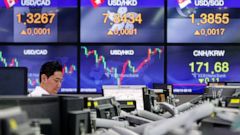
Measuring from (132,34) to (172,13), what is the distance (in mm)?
714

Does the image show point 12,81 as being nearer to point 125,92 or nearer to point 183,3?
point 125,92

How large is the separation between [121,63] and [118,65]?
Answer: 57mm

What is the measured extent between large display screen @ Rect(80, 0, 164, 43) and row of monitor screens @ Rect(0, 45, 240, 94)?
0.17 metres

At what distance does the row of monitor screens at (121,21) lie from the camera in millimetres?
8031

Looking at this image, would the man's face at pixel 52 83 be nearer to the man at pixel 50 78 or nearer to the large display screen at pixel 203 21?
the man at pixel 50 78

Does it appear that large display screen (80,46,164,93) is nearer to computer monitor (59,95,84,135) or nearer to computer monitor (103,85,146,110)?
computer monitor (103,85,146,110)

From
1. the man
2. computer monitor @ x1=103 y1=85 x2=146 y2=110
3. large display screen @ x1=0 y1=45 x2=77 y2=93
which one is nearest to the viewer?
the man

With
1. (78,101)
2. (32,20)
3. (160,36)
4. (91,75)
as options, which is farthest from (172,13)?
(78,101)

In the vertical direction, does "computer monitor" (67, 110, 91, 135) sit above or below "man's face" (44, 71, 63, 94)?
below

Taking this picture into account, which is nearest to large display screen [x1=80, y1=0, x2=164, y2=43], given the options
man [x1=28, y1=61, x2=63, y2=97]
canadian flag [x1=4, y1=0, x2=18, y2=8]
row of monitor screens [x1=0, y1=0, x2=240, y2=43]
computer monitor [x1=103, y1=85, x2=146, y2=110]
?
row of monitor screens [x1=0, y1=0, x2=240, y2=43]

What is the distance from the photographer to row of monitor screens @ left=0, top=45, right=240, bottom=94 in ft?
26.2

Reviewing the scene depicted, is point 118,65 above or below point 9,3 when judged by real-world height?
below

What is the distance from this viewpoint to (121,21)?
26.5 ft

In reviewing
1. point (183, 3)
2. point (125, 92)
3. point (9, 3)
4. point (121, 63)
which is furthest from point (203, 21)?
point (9, 3)
